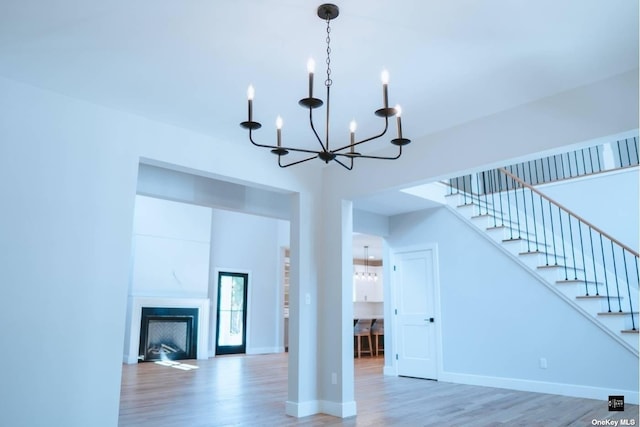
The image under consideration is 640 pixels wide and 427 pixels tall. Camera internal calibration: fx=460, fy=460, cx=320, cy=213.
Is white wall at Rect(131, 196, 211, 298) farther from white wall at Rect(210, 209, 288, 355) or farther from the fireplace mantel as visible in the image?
white wall at Rect(210, 209, 288, 355)

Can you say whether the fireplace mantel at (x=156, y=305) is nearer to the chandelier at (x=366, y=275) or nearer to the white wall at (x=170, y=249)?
the white wall at (x=170, y=249)

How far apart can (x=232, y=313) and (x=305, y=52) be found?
8806mm

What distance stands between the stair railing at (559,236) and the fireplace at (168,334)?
19.9 feet

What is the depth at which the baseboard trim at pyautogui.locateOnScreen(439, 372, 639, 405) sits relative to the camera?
526 centimetres

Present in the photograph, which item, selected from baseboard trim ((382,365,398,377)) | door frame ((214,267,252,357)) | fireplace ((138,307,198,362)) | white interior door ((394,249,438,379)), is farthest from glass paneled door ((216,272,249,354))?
white interior door ((394,249,438,379))

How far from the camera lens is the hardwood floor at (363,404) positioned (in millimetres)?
4449

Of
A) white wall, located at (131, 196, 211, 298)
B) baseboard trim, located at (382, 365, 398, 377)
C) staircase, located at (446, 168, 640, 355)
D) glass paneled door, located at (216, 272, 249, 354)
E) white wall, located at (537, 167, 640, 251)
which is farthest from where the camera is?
glass paneled door, located at (216, 272, 249, 354)

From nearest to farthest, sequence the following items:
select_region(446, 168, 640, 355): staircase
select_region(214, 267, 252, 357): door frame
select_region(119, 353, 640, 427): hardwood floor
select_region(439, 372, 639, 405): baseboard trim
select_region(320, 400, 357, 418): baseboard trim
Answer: select_region(119, 353, 640, 427): hardwood floor → select_region(320, 400, 357, 418): baseboard trim → select_region(439, 372, 639, 405): baseboard trim → select_region(446, 168, 640, 355): staircase → select_region(214, 267, 252, 357): door frame

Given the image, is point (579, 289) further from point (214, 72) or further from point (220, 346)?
point (220, 346)

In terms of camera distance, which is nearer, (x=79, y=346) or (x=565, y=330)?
(x=79, y=346)

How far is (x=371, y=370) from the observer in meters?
8.29

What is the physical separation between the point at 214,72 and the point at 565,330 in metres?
5.18

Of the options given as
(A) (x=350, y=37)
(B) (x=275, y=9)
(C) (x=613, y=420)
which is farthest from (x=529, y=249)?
(B) (x=275, y=9)

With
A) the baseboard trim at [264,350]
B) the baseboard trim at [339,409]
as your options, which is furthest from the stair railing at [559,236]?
the baseboard trim at [264,350]
